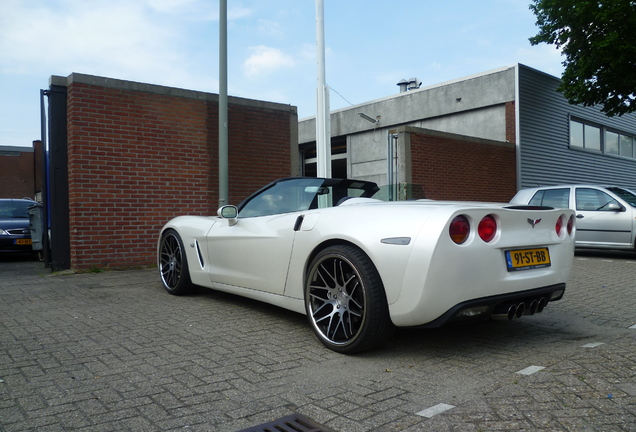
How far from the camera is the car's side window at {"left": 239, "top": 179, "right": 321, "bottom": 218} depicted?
15.6 ft

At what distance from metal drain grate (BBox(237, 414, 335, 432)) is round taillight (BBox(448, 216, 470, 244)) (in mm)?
1433

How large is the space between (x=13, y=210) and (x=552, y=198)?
1147cm

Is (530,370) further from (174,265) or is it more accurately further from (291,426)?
(174,265)

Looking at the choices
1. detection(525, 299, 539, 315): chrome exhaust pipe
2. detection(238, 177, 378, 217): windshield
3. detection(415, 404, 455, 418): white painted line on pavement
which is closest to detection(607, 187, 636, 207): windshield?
detection(238, 177, 378, 217): windshield

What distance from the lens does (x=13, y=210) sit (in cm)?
1171

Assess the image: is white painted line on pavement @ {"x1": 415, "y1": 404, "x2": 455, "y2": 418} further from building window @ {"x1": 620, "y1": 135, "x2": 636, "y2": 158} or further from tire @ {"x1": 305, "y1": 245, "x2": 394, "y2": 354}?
building window @ {"x1": 620, "y1": 135, "x2": 636, "y2": 158}

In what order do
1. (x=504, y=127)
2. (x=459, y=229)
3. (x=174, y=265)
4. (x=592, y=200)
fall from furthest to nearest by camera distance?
(x=504, y=127), (x=592, y=200), (x=174, y=265), (x=459, y=229)

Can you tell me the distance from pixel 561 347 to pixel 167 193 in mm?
7077

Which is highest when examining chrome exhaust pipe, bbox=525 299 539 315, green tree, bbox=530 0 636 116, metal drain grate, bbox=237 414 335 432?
green tree, bbox=530 0 636 116

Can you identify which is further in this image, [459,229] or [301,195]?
[301,195]

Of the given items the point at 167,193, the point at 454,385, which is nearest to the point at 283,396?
the point at 454,385

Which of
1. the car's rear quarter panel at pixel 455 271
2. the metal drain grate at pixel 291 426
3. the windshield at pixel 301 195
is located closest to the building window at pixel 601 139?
the windshield at pixel 301 195

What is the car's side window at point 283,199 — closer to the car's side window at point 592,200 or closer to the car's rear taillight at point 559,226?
the car's rear taillight at point 559,226

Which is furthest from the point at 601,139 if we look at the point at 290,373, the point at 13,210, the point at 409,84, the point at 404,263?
the point at 290,373
